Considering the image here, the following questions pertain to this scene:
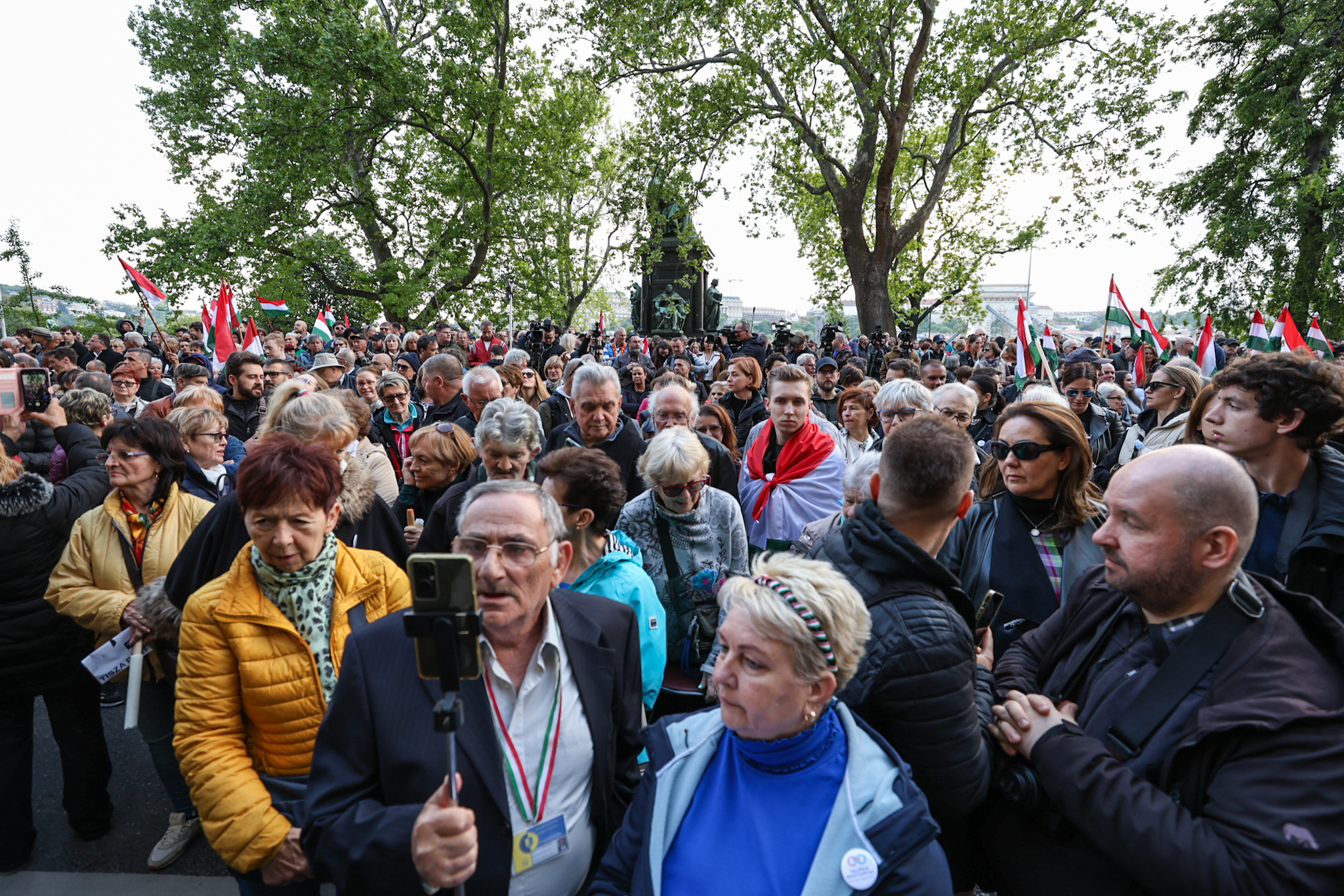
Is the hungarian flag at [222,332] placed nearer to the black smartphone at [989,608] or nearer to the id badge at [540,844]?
the id badge at [540,844]

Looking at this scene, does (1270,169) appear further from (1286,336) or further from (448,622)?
(448,622)

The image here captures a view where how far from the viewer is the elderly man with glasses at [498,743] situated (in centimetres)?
167

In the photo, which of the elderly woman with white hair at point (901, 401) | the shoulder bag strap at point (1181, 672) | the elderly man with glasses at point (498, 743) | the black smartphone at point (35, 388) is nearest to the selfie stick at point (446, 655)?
the elderly man with glasses at point (498, 743)

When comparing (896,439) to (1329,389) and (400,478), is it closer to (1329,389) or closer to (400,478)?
(1329,389)

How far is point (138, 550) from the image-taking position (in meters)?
3.16

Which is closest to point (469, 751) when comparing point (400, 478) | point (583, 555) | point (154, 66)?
point (583, 555)

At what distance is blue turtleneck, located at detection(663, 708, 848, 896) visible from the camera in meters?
1.55

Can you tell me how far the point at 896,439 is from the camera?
6.84 feet

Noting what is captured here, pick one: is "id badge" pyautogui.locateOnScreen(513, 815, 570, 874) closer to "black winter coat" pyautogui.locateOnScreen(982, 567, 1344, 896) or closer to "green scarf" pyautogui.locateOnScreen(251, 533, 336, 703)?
"green scarf" pyautogui.locateOnScreen(251, 533, 336, 703)

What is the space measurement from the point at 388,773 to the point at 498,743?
26cm

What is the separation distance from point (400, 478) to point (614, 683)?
4.32 m

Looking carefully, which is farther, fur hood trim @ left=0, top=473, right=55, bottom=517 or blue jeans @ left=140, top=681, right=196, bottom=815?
blue jeans @ left=140, top=681, right=196, bottom=815

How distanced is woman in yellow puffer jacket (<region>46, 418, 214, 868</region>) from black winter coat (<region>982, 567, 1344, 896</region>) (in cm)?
334

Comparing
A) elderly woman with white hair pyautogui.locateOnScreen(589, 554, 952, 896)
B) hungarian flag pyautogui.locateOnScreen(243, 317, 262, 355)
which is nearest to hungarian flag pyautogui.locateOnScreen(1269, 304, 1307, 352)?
elderly woman with white hair pyautogui.locateOnScreen(589, 554, 952, 896)
